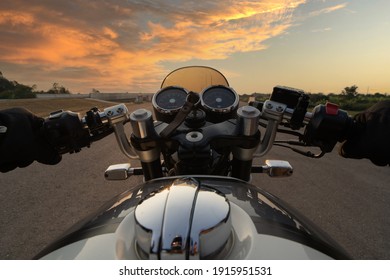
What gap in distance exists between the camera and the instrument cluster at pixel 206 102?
1.73 metres

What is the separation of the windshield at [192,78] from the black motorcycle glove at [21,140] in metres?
1.02

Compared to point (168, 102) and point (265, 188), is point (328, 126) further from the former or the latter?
point (265, 188)

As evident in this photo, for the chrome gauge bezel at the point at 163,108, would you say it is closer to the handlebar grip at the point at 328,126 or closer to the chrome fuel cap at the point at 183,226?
the handlebar grip at the point at 328,126

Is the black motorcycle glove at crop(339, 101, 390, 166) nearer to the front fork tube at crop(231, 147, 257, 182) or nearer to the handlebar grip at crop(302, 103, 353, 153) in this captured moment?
the handlebar grip at crop(302, 103, 353, 153)

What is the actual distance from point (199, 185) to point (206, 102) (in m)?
0.95

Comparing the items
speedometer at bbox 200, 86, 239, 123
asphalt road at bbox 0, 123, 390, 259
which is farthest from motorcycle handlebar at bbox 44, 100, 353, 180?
asphalt road at bbox 0, 123, 390, 259

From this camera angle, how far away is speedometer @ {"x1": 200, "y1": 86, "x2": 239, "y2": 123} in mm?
1729

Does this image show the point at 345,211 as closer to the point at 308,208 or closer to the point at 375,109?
the point at 308,208

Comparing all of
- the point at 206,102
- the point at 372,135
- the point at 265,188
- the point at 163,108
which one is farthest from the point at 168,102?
the point at 265,188

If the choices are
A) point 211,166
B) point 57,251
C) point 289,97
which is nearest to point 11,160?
point 57,251

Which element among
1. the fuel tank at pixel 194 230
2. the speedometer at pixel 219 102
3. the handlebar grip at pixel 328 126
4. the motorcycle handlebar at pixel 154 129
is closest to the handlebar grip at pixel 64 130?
the motorcycle handlebar at pixel 154 129

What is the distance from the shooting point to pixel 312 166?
647 cm
